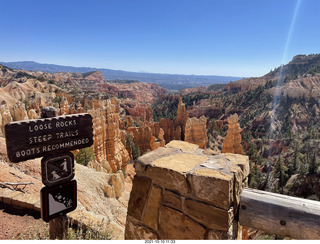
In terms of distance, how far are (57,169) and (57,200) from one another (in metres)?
0.37

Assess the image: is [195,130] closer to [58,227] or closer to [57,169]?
[58,227]

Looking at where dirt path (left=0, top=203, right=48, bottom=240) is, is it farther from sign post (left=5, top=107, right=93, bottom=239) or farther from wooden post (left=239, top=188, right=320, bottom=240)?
wooden post (left=239, top=188, right=320, bottom=240)

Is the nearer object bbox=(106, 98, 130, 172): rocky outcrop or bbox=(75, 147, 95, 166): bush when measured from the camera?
bbox=(75, 147, 95, 166): bush

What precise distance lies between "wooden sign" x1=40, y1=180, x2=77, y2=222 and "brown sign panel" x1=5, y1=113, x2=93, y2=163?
433mm

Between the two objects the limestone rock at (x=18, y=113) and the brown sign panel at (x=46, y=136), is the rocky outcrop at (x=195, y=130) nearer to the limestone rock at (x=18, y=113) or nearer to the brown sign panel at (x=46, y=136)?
the limestone rock at (x=18, y=113)

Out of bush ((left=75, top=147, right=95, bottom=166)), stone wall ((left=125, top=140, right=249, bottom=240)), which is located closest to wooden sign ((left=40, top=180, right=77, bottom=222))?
stone wall ((left=125, top=140, right=249, bottom=240))

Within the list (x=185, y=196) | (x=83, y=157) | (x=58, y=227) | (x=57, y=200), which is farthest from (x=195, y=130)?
(x=185, y=196)

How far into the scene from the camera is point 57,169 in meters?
2.45

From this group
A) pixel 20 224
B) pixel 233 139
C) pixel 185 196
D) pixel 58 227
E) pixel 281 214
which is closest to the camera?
pixel 281 214

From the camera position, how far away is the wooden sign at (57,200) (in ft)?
7.93

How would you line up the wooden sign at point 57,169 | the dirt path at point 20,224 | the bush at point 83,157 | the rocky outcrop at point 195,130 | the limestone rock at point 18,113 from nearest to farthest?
1. the wooden sign at point 57,169
2. the dirt path at point 20,224
3. the bush at point 83,157
4. the limestone rock at point 18,113
5. the rocky outcrop at point 195,130

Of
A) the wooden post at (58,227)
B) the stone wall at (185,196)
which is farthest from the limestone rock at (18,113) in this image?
the stone wall at (185,196)

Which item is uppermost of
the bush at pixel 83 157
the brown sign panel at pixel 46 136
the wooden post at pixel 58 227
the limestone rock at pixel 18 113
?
the brown sign panel at pixel 46 136

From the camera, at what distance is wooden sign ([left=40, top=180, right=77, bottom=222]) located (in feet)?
7.93
